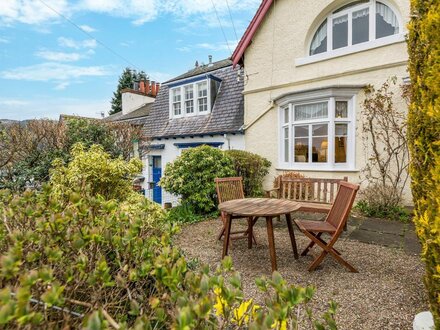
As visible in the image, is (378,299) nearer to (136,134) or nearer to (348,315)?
(348,315)

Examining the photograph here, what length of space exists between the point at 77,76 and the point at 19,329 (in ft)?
53.9

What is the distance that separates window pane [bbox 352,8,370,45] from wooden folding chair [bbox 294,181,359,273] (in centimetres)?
615

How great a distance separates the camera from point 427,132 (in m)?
2.16

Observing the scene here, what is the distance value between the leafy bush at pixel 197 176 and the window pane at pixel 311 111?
308 centimetres

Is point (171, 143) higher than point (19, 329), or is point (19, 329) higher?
point (171, 143)

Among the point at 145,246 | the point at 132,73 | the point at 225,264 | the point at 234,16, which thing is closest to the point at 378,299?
the point at 225,264

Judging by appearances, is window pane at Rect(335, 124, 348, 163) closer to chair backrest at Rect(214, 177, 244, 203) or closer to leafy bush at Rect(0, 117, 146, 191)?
chair backrest at Rect(214, 177, 244, 203)

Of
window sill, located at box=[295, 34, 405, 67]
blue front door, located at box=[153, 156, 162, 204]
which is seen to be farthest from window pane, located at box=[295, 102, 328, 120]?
blue front door, located at box=[153, 156, 162, 204]

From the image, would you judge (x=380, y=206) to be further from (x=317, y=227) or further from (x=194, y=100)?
(x=194, y=100)

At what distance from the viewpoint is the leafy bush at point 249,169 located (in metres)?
8.96

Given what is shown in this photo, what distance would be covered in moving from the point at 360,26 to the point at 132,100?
16.2 metres

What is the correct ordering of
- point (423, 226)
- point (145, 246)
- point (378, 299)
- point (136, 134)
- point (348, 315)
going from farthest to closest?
point (136, 134) → point (378, 299) → point (348, 315) → point (423, 226) → point (145, 246)

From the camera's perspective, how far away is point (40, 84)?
46.3ft

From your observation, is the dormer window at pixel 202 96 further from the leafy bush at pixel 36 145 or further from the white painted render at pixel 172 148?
the leafy bush at pixel 36 145
